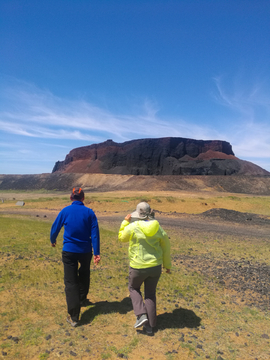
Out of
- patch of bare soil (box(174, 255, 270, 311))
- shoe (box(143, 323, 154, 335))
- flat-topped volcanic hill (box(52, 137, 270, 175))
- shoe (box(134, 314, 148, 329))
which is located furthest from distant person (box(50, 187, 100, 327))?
flat-topped volcanic hill (box(52, 137, 270, 175))

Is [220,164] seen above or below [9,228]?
above

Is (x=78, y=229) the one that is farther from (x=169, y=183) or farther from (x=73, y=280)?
(x=169, y=183)

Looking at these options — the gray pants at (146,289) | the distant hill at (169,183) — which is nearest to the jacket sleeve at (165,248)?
the gray pants at (146,289)

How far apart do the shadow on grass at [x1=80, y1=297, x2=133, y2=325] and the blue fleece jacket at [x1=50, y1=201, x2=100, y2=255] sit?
1229 mm

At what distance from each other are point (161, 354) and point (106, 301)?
76.6 inches

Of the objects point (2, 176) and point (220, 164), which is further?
point (2, 176)

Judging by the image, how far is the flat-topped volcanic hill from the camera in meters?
91.6

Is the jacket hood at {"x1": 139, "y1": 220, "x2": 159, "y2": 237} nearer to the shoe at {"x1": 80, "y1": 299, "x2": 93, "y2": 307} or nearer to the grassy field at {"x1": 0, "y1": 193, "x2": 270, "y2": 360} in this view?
the grassy field at {"x1": 0, "y1": 193, "x2": 270, "y2": 360}

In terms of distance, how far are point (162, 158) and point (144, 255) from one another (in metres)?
102

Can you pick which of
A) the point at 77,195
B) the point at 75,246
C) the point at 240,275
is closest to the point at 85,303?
the point at 75,246

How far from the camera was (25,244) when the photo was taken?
9.10m

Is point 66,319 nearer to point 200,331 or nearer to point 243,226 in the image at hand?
point 200,331

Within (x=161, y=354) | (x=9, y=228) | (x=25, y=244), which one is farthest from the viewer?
(x=9, y=228)

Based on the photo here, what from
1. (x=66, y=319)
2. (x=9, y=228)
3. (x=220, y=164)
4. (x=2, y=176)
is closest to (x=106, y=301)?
(x=66, y=319)
